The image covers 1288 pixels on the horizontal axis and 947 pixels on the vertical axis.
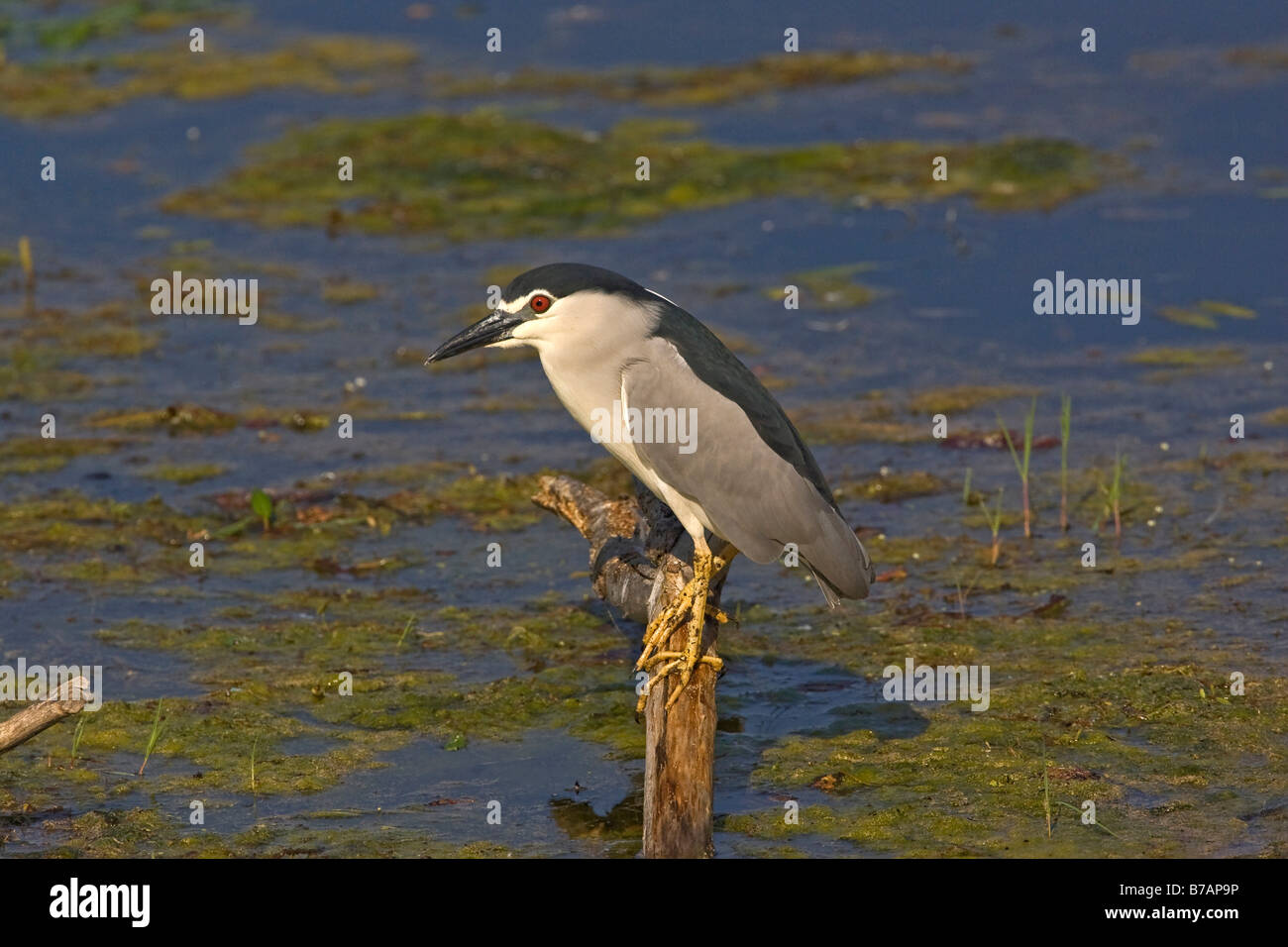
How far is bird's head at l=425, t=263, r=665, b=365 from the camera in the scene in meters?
6.91

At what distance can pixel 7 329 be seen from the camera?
43.4ft

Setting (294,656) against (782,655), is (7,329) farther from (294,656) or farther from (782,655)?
(782,655)

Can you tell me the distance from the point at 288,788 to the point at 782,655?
89.7 inches

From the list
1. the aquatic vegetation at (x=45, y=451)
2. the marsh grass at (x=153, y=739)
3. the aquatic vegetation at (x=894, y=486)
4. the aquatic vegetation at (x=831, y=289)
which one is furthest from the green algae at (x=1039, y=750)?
the aquatic vegetation at (x=831, y=289)

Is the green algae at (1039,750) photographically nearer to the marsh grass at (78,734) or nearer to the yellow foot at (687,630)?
the yellow foot at (687,630)

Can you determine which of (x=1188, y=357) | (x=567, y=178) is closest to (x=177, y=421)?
(x=567, y=178)

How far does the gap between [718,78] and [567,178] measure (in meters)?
3.04

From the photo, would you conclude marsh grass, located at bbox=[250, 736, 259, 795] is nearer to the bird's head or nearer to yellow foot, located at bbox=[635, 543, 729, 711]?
yellow foot, located at bbox=[635, 543, 729, 711]

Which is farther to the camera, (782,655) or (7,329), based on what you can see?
(7,329)

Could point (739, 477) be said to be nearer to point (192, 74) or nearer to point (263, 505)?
point (263, 505)

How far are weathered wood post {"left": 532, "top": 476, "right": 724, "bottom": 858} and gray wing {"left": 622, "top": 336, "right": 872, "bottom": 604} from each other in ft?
0.90
